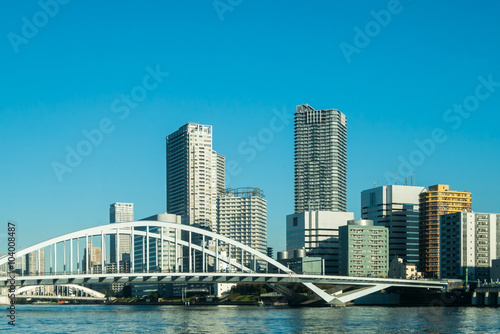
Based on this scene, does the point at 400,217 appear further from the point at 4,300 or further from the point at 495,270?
the point at 4,300

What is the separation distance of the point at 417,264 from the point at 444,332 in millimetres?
127786

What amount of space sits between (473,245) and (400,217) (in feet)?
128

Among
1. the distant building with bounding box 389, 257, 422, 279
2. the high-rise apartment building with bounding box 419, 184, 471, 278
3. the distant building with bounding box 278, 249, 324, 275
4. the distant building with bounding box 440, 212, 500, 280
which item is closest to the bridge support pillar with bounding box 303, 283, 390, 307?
the distant building with bounding box 278, 249, 324, 275

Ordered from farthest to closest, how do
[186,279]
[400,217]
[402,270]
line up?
[400,217] → [402,270] → [186,279]

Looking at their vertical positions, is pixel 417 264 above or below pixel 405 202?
below

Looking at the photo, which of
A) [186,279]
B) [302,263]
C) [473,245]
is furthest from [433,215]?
[186,279]

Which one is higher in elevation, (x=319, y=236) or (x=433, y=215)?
(x=433, y=215)

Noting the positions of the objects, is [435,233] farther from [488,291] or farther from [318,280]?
[318,280]

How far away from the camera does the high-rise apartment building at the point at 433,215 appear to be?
7333 inches

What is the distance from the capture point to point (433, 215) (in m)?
188

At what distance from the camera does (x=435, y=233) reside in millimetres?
187250

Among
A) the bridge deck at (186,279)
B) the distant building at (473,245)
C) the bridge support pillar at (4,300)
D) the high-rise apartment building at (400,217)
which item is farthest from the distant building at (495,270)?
the bridge support pillar at (4,300)

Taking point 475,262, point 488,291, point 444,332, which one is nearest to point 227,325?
point 444,332

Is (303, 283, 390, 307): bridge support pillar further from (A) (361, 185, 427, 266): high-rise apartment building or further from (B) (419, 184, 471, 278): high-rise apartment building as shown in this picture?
(A) (361, 185, 427, 266): high-rise apartment building
